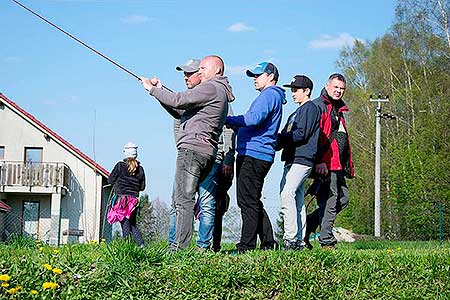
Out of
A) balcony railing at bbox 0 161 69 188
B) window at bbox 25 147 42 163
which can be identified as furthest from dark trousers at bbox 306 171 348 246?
window at bbox 25 147 42 163

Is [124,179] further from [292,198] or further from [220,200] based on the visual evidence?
[292,198]

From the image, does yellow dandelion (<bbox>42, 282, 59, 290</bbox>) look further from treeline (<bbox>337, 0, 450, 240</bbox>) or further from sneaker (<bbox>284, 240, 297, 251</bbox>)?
treeline (<bbox>337, 0, 450, 240</bbox>)

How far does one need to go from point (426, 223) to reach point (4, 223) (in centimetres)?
2049

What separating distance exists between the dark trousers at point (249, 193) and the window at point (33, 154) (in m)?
37.7

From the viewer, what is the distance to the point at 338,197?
956 centimetres

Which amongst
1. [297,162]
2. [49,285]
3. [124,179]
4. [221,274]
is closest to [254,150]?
[297,162]

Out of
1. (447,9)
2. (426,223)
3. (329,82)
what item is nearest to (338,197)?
(329,82)

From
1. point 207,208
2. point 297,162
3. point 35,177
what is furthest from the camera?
point 35,177

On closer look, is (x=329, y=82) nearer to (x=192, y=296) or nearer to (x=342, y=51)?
(x=192, y=296)

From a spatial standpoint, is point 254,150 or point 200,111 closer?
point 200,111

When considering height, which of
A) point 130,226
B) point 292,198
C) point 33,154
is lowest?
point 130,226

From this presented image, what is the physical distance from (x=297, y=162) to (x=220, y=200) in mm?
1031

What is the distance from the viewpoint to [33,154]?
146 feet

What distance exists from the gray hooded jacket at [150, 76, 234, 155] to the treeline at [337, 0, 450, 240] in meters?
23.7
